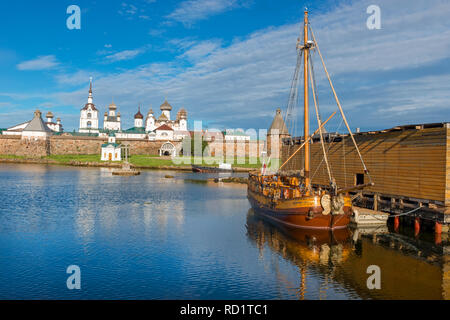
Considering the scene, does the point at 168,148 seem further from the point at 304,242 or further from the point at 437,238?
the point at 437,238

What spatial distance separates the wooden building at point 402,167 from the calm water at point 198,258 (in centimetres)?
270

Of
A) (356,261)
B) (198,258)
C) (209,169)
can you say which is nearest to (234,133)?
(209,169)

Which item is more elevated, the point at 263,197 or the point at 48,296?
the point at 263,197

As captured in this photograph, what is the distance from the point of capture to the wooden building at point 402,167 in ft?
78.8

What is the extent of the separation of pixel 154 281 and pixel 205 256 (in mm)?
4600

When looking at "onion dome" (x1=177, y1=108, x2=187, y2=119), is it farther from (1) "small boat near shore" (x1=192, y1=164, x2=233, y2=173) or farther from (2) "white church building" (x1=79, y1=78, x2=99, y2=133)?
(1) "small boat near shore" (x1=192, y1=164, x2=233, y2=173)

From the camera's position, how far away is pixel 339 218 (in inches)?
1029

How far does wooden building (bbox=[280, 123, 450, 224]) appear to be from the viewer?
24.0 m

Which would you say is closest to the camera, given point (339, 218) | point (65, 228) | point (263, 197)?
point (339, 218)

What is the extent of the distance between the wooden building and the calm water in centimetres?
270

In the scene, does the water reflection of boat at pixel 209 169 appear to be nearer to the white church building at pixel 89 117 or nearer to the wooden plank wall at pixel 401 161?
the wooden plank wall at pixel 401 161

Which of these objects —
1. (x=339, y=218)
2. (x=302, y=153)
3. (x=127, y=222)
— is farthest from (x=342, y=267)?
(x=302, y=153)

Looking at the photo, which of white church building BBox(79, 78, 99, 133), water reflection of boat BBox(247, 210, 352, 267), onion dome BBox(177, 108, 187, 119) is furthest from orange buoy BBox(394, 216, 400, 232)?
white church building BBox(79, 78, 99, 133)
